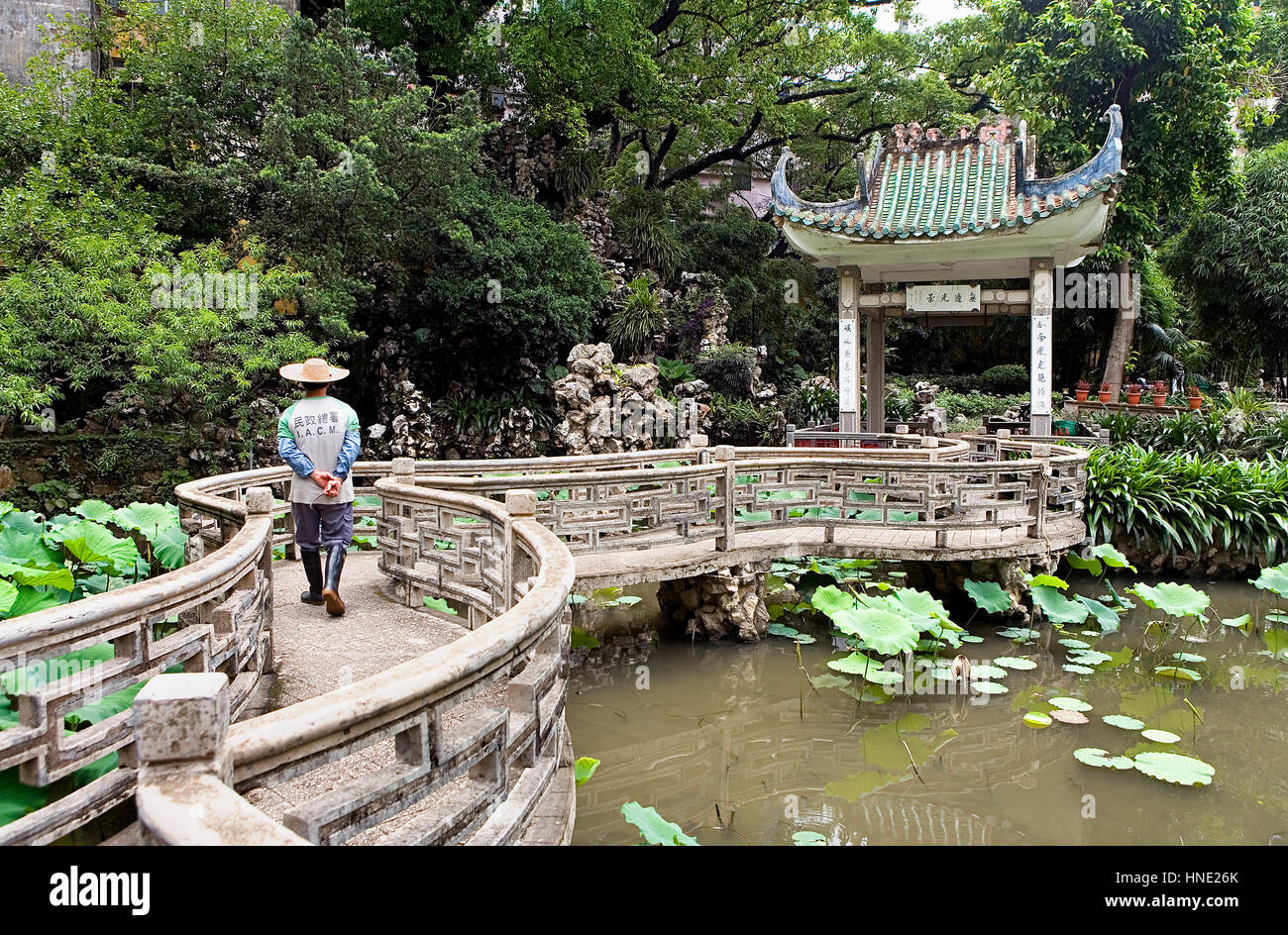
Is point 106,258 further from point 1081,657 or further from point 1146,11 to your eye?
point 1146,11

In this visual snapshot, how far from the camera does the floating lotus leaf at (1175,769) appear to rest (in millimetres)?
4992

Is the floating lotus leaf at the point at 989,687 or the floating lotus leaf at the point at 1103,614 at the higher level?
the floating lotus leaf at the point at 1103,614

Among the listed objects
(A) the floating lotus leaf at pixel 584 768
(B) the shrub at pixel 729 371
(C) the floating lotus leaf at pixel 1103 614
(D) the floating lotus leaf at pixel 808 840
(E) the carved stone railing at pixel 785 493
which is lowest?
(D) the floating lotus leaf at pixel 808 840

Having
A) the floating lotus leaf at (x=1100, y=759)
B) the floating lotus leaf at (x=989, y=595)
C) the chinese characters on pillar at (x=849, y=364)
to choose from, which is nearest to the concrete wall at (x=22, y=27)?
the chinese characters on pillar at (x=849, y=364)

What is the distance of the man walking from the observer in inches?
203

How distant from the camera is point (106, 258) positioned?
1000 centimetres

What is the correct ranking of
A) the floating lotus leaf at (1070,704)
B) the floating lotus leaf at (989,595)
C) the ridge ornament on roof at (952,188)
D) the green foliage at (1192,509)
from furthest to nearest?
the ridge ornament on roof at (952,188) < the green foliage at (1192,509) < the floating lotus leaf at (989,595) < the floating lotus leaf at (1070,704)

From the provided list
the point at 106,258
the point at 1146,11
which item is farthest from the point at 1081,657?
the point at 1146,11

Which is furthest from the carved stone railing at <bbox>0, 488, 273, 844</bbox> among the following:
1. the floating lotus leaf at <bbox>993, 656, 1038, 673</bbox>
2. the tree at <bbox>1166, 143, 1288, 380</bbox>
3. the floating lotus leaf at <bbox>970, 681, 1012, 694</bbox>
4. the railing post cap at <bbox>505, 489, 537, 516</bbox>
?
the tree at <bbox>1166, 143, 1288, 380</bbox>

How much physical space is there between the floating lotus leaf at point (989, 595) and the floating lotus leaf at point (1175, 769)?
2.63 metres

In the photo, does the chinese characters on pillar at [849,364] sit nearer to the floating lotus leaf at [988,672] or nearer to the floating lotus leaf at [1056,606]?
the floating lotus leaf at [1056,606]

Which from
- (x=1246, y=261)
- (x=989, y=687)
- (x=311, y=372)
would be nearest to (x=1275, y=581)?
(x=989, y=687)

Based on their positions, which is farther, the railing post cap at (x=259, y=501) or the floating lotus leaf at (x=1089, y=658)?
the floating lotus leaf at (x=1089, y=658)
